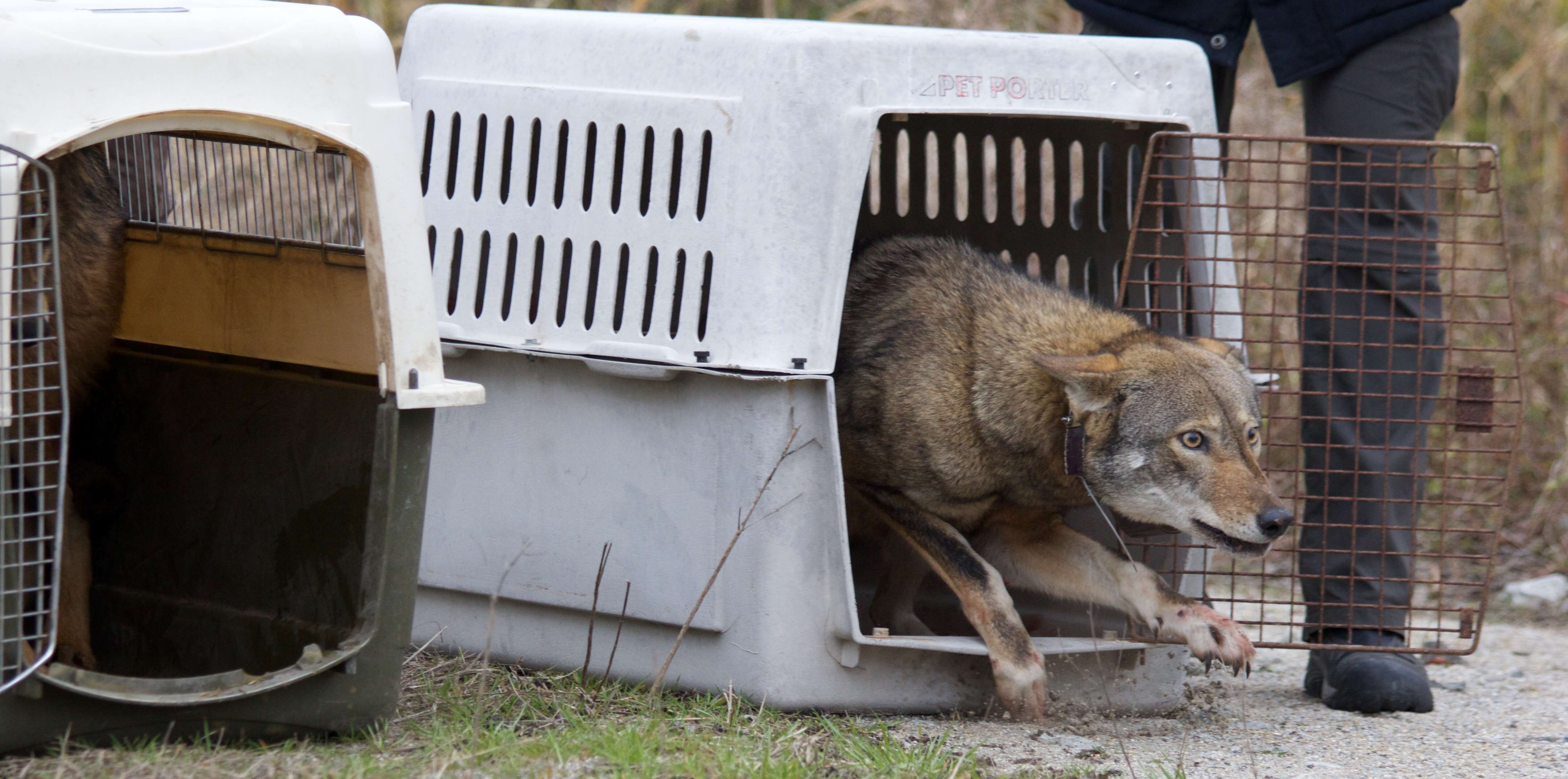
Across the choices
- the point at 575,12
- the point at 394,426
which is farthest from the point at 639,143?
the point at 394,426

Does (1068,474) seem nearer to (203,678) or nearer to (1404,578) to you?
(1404,578)

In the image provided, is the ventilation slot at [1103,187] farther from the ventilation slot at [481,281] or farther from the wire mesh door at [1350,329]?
the ventilation slot at [481,281]

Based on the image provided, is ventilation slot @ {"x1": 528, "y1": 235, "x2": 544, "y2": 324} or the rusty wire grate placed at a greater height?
the rusty wire grate

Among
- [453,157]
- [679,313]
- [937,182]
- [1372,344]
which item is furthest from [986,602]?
[937,182]

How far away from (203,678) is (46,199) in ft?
2.81

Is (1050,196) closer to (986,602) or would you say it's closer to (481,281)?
(986,602)

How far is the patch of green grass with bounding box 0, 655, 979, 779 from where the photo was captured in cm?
219

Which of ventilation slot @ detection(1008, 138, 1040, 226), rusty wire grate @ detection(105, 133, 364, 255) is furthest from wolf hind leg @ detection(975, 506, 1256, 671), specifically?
rusty wire grate @ detection(105, 133, 364, 255)

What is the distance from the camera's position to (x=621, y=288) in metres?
3.06

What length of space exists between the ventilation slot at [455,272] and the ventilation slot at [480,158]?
0.32 feet

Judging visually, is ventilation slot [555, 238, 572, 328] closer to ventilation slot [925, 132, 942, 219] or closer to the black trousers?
ventilation slot [925, 132, 942, 219]

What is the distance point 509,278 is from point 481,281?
0.19 feet

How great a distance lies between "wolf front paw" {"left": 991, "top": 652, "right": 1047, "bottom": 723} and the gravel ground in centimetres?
4

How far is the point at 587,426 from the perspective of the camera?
2.96m
